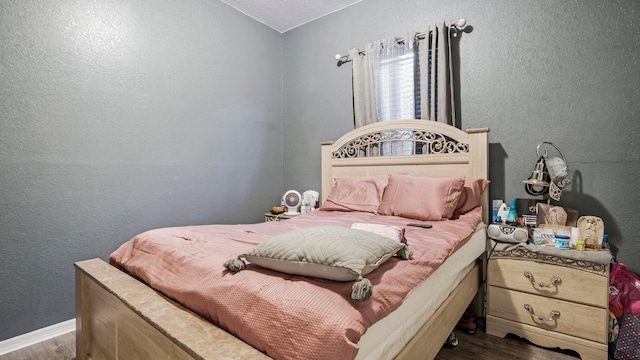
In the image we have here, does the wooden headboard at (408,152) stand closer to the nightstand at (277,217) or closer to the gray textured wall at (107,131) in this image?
the nightstand at (277,217)

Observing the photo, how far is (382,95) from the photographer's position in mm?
2932

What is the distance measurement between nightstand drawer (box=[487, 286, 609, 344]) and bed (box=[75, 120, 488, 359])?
0.19 meters

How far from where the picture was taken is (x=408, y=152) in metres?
2.75

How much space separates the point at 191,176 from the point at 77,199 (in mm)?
873

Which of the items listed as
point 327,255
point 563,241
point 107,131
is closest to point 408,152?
point 563,241

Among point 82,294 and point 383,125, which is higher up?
point 383,125

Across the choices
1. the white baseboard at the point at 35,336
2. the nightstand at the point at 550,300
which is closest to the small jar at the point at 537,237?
the nightstand at the point at 550,300

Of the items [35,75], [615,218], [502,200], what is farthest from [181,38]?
[615,218]

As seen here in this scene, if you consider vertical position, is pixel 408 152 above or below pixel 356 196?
above

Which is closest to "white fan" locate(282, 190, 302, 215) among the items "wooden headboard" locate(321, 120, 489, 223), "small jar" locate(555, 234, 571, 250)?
"wooden headboard" locate(321, 120, 489, 223)

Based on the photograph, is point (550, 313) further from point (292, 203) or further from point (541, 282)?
point (292, 203)

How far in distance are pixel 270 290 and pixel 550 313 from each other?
1812mm

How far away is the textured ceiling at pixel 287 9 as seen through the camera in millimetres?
3148

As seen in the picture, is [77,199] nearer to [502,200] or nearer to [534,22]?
[502,200]
